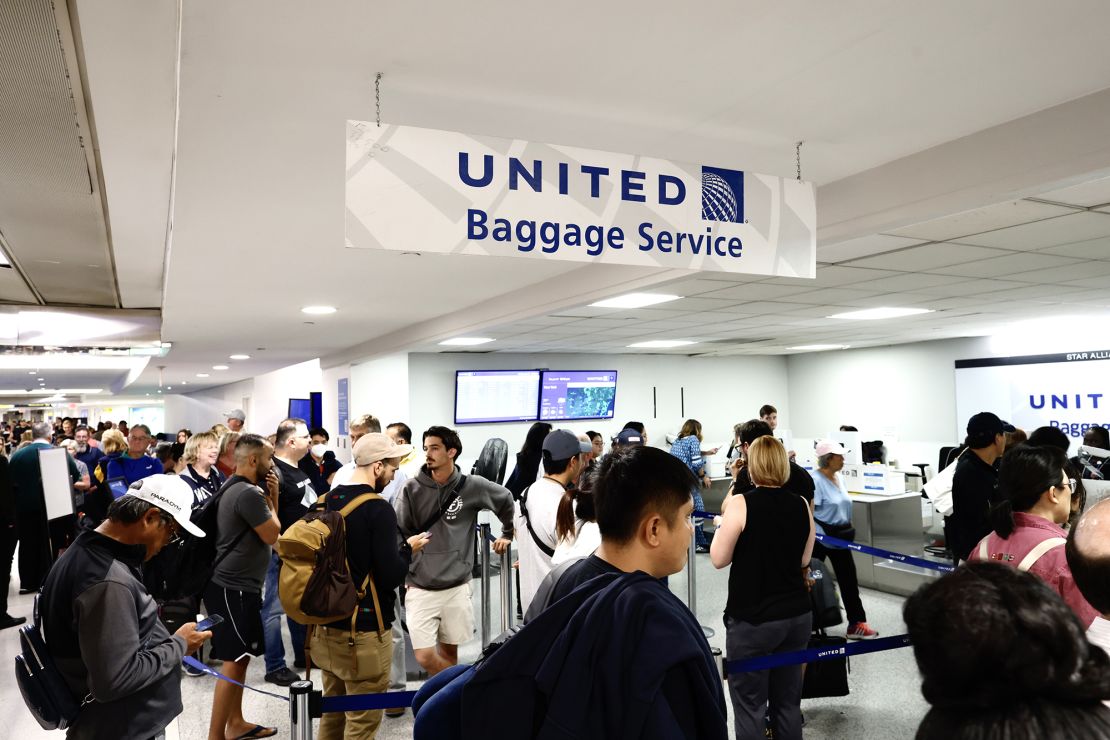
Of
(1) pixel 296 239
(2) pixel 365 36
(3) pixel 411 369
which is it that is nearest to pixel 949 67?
(2) pixel 365 36

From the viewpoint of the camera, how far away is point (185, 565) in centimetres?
334

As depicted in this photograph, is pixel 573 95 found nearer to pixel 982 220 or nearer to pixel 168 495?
pixel 168 495

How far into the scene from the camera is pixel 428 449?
3637 millimetres

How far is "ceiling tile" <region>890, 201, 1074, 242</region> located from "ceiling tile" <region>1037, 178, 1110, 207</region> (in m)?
0.07

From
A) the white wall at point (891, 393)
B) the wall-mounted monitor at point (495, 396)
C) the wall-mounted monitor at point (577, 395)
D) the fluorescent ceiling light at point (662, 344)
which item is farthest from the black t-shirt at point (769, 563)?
the wall-mounted monitor at point (577, 395)

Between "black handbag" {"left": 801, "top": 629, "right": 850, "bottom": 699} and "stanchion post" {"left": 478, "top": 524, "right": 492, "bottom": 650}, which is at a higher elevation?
"stanchion post" {"left": 478, "top": 524, "right": 492, "bottom": 650}

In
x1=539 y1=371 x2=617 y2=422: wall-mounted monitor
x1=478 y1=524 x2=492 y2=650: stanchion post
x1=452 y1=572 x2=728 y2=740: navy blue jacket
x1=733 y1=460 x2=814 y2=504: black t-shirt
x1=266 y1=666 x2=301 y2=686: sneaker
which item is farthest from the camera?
x1=539 y1=371 x2=617 y2=422: wall-mounted monitor

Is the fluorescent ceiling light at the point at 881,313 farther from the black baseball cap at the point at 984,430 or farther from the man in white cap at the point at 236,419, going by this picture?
the man in white cap at the point at 236,419

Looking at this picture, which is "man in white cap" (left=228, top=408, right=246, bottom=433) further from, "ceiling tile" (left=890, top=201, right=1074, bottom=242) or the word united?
"ceiling tile" (left=890, top=201, right=1074, bottom=242)

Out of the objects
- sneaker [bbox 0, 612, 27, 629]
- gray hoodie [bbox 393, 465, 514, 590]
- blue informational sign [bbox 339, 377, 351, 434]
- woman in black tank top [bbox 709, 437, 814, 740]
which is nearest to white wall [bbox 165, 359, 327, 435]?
blue informational sign [bbox 339, 377, 351, 434]

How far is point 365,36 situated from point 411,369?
8.95 meters

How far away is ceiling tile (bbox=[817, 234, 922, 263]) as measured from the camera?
378cm

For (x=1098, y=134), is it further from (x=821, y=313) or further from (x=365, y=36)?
(x=821, y=313)

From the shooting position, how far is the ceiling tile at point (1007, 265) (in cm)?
438
